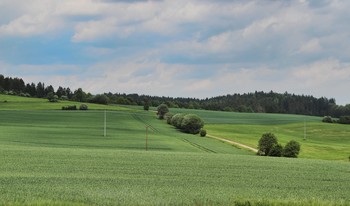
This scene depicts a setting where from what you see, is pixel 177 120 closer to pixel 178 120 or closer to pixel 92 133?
pixel 178 120

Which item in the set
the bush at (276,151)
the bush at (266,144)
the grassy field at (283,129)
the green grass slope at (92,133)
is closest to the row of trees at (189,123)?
the green grass slope at (92,133)

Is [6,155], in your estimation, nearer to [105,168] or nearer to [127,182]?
[105,168]

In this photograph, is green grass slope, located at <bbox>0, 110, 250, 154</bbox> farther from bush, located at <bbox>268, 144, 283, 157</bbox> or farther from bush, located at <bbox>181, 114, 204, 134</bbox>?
bush, located at <bbox>268, 144, 283, 157</bbox>

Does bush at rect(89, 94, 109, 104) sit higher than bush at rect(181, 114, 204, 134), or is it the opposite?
bush at rect(89, 94, 109, 104)

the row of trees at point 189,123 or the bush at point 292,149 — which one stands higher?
the row of trees at point 189,123

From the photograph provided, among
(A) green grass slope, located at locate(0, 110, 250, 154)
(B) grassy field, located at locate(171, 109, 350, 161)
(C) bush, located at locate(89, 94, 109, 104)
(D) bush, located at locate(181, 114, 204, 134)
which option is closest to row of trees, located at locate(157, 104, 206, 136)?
(D) bush, located at locate(181, 114, 204, 134)

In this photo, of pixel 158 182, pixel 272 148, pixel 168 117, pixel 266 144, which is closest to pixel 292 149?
pixel 272 148

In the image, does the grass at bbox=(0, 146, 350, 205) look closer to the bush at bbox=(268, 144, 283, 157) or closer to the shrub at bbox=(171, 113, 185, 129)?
the bush at bbox=(268, 144, 283, 157)

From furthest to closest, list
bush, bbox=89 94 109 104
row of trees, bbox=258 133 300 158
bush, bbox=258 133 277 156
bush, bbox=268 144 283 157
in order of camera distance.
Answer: bush, bbox=89 94 109 104
bush, bbox=258 133 277 156
bush, bbox=268 144 283 157
row of trees, bbox=258 133 300 158

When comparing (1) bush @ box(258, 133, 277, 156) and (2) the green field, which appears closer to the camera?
(2) the green field

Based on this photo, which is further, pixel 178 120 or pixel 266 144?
pixel 178 120

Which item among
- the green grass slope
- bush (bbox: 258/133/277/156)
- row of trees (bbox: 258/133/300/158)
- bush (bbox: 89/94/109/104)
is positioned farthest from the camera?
bush (bbox: 89/94/109/104)

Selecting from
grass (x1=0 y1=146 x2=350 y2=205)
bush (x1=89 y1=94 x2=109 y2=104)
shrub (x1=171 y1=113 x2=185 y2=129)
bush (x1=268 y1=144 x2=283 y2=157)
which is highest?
bush (x1=89 y1=94 x2=109 y2=104)

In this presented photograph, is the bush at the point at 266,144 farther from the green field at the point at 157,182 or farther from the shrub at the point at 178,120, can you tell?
the shrub at the point at 178,120
